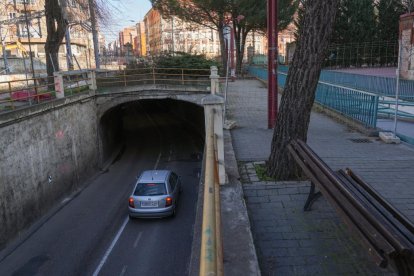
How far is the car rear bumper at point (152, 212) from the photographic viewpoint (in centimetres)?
1320

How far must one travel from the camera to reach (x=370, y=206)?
3.85 m

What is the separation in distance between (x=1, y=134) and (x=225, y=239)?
32.0 ft

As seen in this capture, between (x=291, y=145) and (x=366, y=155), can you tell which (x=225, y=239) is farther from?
(x=366, y=155)

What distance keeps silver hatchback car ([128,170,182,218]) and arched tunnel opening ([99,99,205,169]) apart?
8496 mm

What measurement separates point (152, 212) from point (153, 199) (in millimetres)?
433

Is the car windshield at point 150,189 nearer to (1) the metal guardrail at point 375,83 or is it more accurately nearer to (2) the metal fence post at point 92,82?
(2) the metal fence post at point 92,82

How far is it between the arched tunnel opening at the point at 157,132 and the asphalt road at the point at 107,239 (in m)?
3.80

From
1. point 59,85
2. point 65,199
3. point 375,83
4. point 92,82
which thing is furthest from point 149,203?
point 375,83

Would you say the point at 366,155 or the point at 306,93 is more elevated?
the point at 306,93

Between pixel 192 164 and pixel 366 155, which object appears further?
pixel 192 164

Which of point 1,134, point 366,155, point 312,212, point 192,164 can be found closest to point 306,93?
point 312,212

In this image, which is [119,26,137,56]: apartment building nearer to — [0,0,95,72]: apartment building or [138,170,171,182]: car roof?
[0,0,95,72]: apartment building

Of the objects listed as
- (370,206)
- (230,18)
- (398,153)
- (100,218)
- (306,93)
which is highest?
(230,18)

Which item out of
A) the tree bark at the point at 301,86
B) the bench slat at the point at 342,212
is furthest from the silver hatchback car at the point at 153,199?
the bench slat at the point at 342,212
